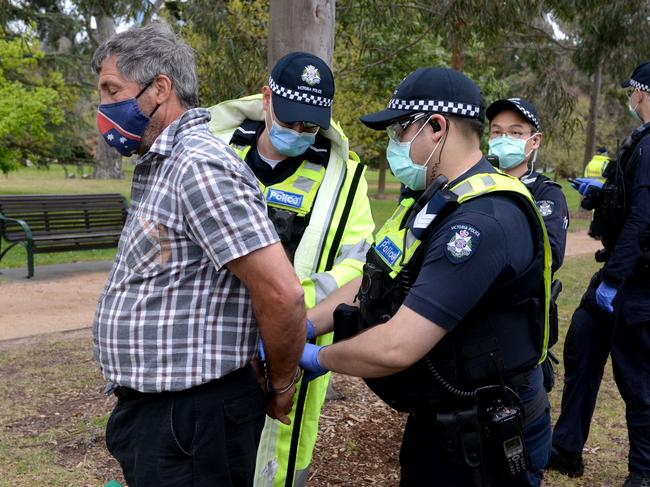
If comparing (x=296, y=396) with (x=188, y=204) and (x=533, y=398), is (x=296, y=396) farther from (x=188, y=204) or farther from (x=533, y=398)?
(x=188, y=204)

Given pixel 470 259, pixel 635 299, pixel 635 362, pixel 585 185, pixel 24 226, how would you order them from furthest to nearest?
pixel 24 226
pixel 585 185
pixel 635 362
pixel 635 299
pixel 470 259

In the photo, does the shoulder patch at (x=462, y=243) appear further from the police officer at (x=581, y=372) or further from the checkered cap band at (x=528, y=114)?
the police officer at (x=581, y=372)

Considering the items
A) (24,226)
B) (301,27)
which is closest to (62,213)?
(24,226)

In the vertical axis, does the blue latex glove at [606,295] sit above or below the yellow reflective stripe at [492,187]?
below

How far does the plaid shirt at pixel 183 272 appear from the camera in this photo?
1941 mm

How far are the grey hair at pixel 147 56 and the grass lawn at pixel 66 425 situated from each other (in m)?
2.50

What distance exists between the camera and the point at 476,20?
281 inches

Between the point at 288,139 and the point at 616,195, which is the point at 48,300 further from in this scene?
the point at 616,195

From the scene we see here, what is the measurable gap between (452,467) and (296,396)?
819mm

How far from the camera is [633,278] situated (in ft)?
12.7

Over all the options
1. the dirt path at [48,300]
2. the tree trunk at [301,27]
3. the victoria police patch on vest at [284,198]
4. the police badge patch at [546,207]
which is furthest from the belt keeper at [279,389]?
the dirt path at [48,300]

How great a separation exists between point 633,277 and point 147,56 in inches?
114

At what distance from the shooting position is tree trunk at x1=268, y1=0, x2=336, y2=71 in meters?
4.46

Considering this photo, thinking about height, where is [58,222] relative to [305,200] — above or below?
below
